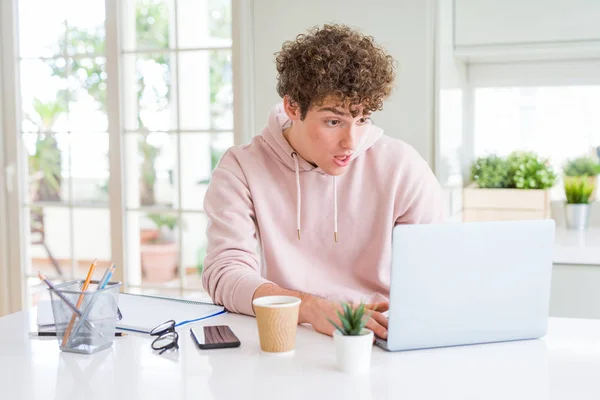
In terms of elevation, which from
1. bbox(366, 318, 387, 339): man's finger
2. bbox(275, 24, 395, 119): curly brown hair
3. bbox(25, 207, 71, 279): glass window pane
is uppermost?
bbox(275, 24, 395, 119): curly brown hair

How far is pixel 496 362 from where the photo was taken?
130 cm

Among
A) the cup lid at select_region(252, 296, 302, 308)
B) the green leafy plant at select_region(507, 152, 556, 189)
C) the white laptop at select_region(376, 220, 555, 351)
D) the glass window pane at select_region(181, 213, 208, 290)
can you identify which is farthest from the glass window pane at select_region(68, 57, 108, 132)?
the white laptop at select_region(376, 220, 555, 351)

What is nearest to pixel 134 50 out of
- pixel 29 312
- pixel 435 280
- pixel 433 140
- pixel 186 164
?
pixel 186 164

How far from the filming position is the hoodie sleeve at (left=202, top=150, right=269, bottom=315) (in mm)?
1654

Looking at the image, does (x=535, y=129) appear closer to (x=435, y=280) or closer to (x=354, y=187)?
(x=354, y=187)

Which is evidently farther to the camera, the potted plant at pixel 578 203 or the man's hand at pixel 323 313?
the potted plant at pixel 578 203

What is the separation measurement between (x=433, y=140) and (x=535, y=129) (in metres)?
0.72

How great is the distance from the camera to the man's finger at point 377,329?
54.1 inches

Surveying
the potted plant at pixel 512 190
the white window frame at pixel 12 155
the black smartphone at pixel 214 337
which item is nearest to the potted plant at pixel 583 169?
the potted plant at pixel 512 190

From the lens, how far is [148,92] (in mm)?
3518

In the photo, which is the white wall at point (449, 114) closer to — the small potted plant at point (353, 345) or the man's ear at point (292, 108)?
the man's ear at point (292, 108)

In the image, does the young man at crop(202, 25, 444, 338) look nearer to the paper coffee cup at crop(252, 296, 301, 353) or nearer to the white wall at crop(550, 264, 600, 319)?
the paper coffee cup at crop(252, 296, 301, 353)

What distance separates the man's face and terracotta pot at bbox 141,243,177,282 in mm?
4853

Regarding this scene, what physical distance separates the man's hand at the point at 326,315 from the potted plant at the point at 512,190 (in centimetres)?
172
